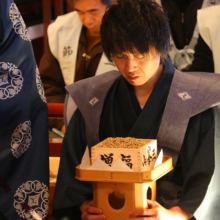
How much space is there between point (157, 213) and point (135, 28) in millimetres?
788

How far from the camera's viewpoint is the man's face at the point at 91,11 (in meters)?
2.95

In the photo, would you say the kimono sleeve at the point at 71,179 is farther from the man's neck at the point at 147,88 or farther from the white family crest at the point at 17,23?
the white family crest at the point at 17,23

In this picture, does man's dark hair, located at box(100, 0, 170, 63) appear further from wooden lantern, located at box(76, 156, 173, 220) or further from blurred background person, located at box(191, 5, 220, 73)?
blurred background person, located at box(191, 5, 220, 73)

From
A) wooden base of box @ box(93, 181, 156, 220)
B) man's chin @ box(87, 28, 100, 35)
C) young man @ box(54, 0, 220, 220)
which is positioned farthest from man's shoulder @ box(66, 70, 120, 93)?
man's chin @ box(87, 28, 100, 35)

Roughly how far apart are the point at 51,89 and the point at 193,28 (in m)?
1.26

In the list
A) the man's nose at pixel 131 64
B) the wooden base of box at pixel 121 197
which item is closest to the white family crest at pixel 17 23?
the man's nose at pixel 131 64

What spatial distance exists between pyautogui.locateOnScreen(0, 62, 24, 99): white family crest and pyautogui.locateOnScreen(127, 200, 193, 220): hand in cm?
81

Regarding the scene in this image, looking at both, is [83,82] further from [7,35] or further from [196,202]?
[196,202]

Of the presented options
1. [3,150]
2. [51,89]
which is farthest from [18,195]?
[51,89]

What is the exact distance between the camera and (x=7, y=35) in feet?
6.36

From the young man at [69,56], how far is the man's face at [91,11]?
0.17 ft

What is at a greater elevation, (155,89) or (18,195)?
(155,89)

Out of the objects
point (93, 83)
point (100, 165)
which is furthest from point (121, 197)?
point (93, 83)

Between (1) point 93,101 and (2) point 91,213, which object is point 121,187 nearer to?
(2) point 91,213
